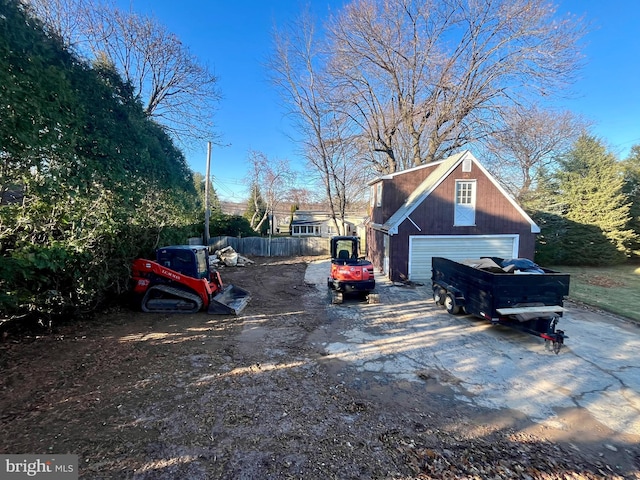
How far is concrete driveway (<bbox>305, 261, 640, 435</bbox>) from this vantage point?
13.1 feet

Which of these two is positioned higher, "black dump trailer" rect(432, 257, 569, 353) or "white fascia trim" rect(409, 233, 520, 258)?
"white fascia trim" rect(409, 233, 520, 258)

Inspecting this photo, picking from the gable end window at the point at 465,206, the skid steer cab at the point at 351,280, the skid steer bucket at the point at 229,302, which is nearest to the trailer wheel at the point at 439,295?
the skid steer cab at the point at 351,280

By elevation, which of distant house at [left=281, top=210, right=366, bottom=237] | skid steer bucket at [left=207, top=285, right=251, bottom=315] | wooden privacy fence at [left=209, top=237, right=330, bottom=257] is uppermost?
distant house at [left=281, top=210, right=366, bottom=237]

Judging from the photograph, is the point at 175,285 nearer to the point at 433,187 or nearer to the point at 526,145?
the point at 433,187

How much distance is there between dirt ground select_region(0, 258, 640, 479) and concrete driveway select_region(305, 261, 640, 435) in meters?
0.43

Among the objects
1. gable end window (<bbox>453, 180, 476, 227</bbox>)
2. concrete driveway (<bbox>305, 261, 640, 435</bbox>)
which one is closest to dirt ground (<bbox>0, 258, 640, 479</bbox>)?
concrete driveway (<bbox>305, 261, 640, 435</bbox>)

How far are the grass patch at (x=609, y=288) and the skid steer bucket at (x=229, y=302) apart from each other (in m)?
10.9

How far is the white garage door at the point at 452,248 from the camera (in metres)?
12.4

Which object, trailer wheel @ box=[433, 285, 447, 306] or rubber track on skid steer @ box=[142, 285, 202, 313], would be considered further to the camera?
trailer wheel @ box=[433, 285, 447, 306]

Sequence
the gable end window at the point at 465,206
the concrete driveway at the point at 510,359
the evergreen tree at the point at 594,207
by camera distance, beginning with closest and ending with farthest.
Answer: the concrete driveway at the point at 510,359 → the gable end window at the point at 465,206 → the evergreen tree at the point at 594,207

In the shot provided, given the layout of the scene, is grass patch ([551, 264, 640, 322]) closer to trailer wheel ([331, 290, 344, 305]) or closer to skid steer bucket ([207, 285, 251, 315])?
trailer wheel ([331, 290, 344, 305])

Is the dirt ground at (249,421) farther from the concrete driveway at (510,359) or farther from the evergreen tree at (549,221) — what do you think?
the evergreen tree at (549,221)

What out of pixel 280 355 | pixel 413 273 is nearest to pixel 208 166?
pixel 413 273

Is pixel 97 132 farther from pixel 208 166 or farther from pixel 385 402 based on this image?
pixel 208 166
